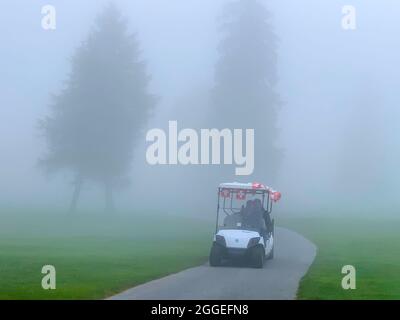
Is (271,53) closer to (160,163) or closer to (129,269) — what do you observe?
(160,163)

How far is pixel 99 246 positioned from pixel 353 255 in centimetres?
744

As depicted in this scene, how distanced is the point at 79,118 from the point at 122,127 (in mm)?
2203

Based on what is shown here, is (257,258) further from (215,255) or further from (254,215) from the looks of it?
(254,215)

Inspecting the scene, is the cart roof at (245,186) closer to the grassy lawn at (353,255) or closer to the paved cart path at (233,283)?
the paved cart path at (233,283)

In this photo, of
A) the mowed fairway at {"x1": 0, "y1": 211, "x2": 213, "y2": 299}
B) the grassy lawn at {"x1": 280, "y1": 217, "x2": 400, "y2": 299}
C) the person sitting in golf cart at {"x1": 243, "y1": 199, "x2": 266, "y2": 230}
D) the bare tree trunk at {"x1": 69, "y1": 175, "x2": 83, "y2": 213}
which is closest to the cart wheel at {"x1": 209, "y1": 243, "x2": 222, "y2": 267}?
the mowed fairway at {"x1": 0, "y1": 211, "x2": 213, "y2": 299}

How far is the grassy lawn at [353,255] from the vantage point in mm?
14422

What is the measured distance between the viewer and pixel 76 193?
19.7m

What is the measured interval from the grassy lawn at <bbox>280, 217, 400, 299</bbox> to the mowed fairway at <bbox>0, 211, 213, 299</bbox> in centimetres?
335

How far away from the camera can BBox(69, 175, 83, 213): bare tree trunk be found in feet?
61.6

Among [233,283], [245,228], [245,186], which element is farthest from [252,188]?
[233,283]

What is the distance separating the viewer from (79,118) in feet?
72.7

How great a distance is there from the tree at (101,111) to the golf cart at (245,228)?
2848 millimetres

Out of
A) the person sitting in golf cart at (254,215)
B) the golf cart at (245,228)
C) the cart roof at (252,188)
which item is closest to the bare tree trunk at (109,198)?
the golf cart at (245,228)

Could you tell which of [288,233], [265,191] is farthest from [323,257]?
[288,233]
